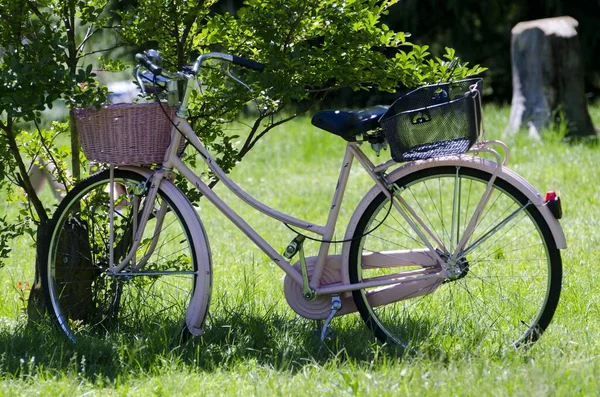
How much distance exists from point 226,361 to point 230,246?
2.77m

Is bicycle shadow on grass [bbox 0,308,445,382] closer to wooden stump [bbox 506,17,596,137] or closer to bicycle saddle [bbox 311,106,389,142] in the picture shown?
bicycle saddle [bbox 311,106,389,142]

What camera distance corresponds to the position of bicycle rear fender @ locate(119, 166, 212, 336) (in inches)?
156

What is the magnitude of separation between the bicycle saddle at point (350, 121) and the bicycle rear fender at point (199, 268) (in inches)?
Result: 24.9

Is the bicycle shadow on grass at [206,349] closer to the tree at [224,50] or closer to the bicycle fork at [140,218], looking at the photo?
the bicycle fork at [140,218]

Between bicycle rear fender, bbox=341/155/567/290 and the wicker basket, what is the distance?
883mm

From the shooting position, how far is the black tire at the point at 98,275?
427 centimetres

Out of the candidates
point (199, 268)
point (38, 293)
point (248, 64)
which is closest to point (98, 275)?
point (38, 293)

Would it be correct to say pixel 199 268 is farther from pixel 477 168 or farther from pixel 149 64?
pixel 477 168

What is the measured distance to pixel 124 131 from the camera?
399 centimetres

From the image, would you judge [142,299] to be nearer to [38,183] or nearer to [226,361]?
[226,361]

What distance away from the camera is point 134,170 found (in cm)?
415

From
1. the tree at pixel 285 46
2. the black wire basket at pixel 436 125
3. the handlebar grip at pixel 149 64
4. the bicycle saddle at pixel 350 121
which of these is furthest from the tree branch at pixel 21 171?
the black wire basket at pixel 436 125

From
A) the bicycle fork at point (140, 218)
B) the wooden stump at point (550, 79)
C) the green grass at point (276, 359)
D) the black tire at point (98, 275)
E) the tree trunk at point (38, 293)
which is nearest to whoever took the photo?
the green grass at point (276, 359)

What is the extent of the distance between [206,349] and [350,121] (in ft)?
3.56
